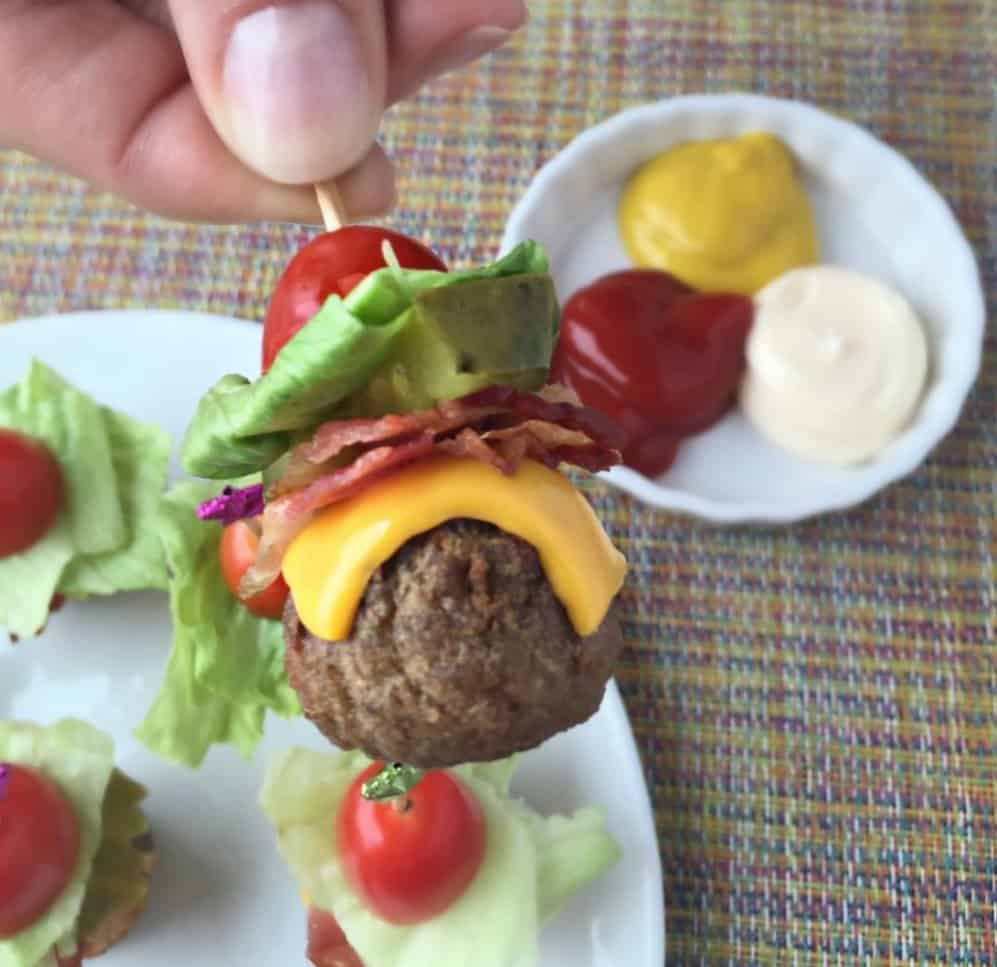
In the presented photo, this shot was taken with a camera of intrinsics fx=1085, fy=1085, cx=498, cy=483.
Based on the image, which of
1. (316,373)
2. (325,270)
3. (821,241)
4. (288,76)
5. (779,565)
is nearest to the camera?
(316,373)

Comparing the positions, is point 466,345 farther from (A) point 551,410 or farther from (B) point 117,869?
(B) point 117,869

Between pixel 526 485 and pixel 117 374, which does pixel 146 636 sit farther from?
pixel 526 485

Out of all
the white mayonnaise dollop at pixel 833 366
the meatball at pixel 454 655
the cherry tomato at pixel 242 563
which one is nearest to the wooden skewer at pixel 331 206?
the meatball at pixel 454 655

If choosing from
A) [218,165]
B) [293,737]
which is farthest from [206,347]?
[293,737]

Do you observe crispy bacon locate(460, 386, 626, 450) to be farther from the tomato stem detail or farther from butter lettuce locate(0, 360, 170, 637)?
butter lettuce locate(0, 360, 170, 637)

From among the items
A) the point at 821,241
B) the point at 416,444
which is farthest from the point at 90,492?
the point at 821,241

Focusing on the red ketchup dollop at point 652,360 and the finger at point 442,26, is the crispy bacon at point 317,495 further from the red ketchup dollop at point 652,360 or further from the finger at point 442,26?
the red ketchup dollop at point 652,360

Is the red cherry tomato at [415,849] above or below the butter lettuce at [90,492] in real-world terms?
below
